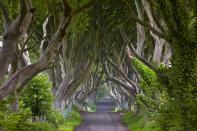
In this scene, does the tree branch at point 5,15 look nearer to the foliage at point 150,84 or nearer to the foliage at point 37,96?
the foliage at point 150,84

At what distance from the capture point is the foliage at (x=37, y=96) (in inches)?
862

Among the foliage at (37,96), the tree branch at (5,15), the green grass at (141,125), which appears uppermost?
the tree branch at (5,15)

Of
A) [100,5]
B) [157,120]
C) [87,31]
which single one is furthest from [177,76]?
[87,31]

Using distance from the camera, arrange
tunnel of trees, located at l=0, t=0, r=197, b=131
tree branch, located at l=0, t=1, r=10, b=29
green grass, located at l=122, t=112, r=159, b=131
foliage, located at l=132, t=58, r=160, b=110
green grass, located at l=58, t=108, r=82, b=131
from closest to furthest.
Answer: tunnel of trees, located at l=0, t=0, r=197, b=131, tree branch, located at l=0, t=1, r=10, b=29, foliage, located at l=132, t=58, r=160, b=110, green grass, located at l=122, t=112, r=159, b=131, green grass, located at l=58, t=108, r=82, b=131

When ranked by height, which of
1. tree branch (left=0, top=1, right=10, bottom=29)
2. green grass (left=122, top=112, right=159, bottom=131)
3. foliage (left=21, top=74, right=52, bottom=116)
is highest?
tree branch (left=0, top=1, right=10, bottom=29)

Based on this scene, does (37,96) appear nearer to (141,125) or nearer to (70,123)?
(141,125)

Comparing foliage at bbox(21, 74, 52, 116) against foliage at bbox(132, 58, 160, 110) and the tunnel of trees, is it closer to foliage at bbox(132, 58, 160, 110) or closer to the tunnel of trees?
the tunnel of trees

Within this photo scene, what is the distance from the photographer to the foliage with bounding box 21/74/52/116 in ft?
71.8

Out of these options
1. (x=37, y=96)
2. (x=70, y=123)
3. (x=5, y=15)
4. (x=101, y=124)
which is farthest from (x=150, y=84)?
(x=101, y=124)

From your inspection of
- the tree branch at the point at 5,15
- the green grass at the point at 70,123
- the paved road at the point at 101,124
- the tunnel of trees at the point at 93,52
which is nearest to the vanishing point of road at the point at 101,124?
the paved road at the point at 101,124

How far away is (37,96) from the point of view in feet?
71.8

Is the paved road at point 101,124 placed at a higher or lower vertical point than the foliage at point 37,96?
lower

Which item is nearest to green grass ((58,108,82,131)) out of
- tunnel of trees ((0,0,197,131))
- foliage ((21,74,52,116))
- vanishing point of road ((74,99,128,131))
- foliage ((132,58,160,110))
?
vanishing point of road ((74,99,128,131))

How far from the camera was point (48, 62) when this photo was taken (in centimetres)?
1327
